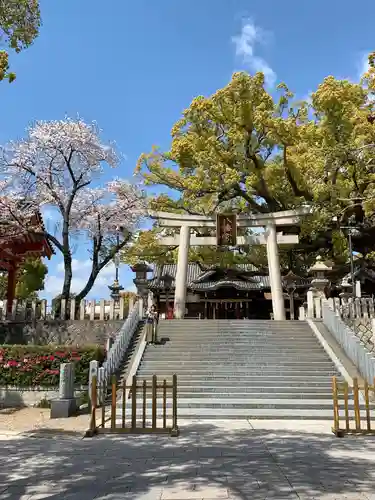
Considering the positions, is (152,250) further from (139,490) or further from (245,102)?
(139,490)

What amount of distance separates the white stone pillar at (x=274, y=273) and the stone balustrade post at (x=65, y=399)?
12.5 m

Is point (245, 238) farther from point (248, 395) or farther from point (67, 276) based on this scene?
point (248, 395)

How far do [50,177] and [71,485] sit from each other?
658 inches

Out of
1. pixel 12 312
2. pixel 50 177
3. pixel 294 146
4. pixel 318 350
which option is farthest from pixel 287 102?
pixel 12 312

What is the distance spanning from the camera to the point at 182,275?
2234cm

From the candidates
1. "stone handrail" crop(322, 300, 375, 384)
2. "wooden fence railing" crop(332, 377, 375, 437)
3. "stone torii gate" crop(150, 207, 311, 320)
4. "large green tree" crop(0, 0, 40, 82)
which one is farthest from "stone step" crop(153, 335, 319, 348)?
"large green tree" crop(0, 0, 40, 82)

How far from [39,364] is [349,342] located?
1014cm

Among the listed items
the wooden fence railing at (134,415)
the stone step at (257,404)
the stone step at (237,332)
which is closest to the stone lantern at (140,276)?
the stone step at (237,332)

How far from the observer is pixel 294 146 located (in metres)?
25.4

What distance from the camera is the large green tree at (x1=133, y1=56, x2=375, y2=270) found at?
75.4ft

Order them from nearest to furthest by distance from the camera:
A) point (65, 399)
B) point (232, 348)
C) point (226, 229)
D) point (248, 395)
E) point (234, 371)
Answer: point (65, 399)
point (248, 395)
point (234, 371)
point (232, 348)
point (226, 229)

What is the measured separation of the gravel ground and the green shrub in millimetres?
1071

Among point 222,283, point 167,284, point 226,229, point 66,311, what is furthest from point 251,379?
point 167,284

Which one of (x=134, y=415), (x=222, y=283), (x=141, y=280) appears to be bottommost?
(x=134, y=415)
